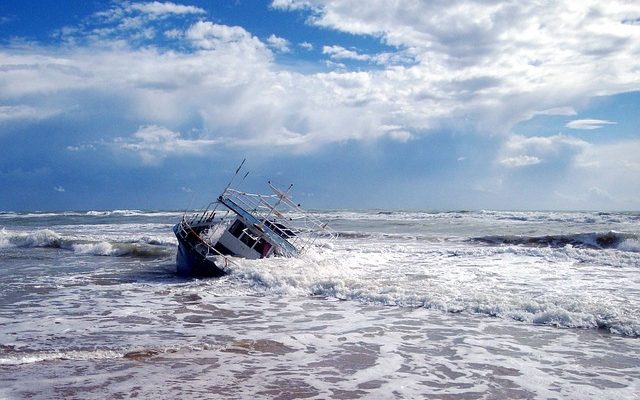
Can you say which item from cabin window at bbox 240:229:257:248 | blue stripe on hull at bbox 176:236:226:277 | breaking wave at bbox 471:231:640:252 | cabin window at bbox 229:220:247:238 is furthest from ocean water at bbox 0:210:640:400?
breaking wave at bbox 471:231:640:252

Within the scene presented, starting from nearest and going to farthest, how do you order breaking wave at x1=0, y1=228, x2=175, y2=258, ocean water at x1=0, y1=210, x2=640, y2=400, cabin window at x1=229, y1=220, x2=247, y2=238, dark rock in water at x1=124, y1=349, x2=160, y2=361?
ocean water at x1=0, y1=210, x2=640, y2=400 < dark rock in water at x1=124, y1=349, x2=160, y2=361 < cabin window at x1=229, y1=220, x2=247, y2=238 < breaking wave at x1=0, y1=228, x2=175, y2=258

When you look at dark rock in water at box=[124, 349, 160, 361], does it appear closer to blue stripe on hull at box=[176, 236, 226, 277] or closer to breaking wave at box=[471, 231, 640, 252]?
blue stripe on hull at box=[176, 236, 226, 277]

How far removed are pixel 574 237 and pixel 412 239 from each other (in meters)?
9.70

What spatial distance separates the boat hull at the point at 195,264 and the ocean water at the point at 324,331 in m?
0.45

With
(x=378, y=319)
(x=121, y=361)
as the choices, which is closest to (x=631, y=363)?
(x=378, y=319)

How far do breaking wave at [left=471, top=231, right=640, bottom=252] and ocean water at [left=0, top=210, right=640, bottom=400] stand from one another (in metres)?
8.33

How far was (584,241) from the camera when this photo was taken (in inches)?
1203

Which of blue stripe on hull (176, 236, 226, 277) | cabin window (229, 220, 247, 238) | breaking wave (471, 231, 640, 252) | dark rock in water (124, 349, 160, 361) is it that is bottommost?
dark rock in water (124, 349, 160, 361)

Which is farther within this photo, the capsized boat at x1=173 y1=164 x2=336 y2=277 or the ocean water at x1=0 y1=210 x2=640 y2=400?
the capsized boat at x1=173 y1=164 x2=336 y2=277

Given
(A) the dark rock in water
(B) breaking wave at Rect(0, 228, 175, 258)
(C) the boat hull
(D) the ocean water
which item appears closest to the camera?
(D) the ocean water

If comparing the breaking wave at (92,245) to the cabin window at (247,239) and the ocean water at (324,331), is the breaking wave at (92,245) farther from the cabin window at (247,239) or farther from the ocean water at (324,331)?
the cabin window at (247,239)

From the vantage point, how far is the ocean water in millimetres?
7500

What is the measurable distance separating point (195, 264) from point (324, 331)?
8200 mm

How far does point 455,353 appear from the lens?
921 cm
